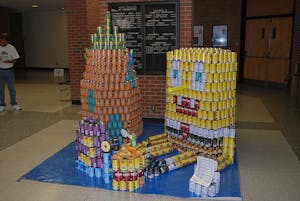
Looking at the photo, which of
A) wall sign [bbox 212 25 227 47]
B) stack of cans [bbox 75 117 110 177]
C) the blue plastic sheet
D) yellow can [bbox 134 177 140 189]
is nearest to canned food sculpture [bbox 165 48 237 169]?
the blue plastic sheet

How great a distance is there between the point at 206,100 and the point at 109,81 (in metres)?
1.62

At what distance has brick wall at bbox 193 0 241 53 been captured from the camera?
434 inches

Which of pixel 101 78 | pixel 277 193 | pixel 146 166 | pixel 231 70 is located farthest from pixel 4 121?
pixel 277 193

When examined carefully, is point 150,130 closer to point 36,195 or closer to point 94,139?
point 94,139

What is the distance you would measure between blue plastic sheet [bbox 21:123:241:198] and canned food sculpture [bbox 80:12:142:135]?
3.28 ft

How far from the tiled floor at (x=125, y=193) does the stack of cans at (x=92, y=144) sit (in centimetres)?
36

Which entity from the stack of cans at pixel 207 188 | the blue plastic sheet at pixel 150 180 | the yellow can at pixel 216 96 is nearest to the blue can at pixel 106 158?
the blue plastic sheet at pixel 150 180

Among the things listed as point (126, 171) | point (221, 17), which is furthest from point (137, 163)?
point (221, 17)

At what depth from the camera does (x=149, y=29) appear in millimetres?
6191

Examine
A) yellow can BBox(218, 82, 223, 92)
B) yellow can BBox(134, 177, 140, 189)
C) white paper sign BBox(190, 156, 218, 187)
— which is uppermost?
yellow can BBox(218, 82, 223, 92)

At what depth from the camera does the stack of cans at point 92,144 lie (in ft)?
13.3

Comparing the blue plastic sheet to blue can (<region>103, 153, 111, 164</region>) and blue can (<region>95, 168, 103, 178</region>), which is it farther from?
blue can (<region>103, 153, 111, 164</region>)

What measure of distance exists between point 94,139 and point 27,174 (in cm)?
104

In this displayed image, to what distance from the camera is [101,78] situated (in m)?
5.12
